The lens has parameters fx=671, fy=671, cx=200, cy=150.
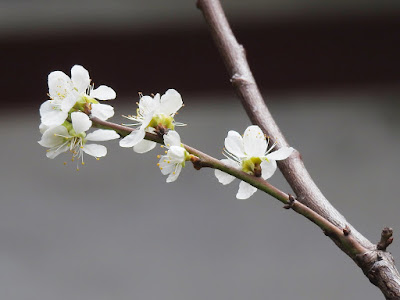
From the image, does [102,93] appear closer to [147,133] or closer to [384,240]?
[147,133]

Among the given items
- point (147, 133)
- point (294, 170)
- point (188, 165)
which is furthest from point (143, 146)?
point (188, 165)

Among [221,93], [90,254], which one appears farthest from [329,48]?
[90,254]

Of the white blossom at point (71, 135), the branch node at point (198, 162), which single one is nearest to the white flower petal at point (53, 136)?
the white blossom at point (71, 135)

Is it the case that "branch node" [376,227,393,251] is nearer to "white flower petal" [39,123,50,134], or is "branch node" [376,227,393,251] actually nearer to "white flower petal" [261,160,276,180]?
"white flower petal" [261,160,276,180]

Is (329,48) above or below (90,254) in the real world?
above

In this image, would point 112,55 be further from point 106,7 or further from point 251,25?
point 251,25

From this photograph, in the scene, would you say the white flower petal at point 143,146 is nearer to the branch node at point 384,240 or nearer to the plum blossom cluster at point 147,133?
the plum blossom cluster at point 147,133
